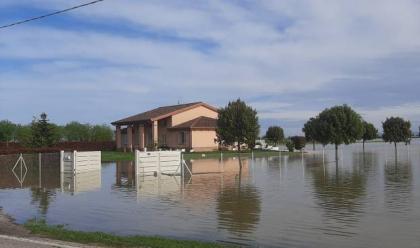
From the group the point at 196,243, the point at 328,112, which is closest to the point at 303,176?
the point at 196,243

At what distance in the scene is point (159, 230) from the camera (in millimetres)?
13070

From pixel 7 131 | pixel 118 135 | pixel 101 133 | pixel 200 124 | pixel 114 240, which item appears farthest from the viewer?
pixel 101 133

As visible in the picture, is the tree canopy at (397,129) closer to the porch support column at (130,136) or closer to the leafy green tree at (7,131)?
the porch support column at (130,136)

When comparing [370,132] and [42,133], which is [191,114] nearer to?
[42,133]

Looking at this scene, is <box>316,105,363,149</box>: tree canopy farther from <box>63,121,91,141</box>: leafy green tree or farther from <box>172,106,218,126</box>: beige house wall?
<box>63,121,91,141</box>: leafy green tree

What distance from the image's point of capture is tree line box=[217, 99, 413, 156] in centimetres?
3981

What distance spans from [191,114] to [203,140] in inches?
224

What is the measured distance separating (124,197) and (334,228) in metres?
9.47

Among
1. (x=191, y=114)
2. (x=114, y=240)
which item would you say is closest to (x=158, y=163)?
(x=114, y=240)

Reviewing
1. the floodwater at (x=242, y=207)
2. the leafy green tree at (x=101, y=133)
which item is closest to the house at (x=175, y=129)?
the leafy green tree at (x=101, y=133)

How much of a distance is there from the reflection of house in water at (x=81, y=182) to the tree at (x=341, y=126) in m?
22.1

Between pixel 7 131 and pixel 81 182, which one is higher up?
pixel 7 131

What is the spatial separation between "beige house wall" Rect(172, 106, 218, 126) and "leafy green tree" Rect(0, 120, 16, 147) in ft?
138

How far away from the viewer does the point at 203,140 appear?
65.6 m
